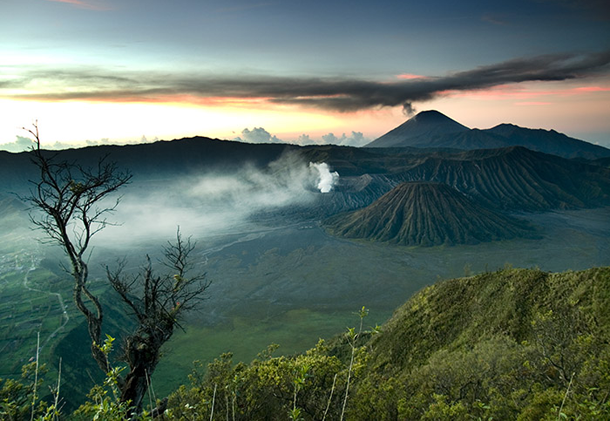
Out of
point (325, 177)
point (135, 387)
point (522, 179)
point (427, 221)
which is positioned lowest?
point (427, 221)

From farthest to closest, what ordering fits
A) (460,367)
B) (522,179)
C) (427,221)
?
(522,179) < (427,221) < (460,367)

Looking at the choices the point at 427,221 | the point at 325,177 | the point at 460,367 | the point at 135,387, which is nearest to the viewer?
the point at 135,387

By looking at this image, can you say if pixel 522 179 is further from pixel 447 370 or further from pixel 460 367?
pixel 447 370

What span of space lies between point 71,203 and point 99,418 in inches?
225

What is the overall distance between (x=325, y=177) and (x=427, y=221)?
209ft

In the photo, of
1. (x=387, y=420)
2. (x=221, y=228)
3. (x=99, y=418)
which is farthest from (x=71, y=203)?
(x=221, y=228)

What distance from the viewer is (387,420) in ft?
36.2

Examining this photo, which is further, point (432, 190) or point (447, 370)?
point (432, 190)

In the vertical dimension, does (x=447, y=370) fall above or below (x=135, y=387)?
below

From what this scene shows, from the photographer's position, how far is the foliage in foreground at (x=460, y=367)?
9523 mm

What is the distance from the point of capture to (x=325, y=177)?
476 feet

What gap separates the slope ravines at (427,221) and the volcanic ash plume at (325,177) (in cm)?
3775

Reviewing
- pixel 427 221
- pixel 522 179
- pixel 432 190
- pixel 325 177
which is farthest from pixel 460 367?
pixel 522 179

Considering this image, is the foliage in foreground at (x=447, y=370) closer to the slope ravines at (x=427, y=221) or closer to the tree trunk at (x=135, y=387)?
the tree trunk at (x=135, y=387)
